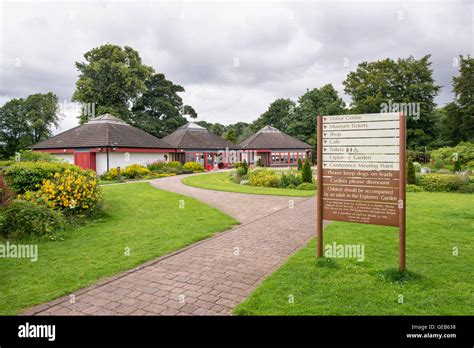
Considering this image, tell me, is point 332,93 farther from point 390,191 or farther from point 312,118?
point 390,191

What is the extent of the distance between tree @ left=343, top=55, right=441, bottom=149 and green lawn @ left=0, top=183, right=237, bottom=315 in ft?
133

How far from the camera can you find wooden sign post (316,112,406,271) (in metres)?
5.64

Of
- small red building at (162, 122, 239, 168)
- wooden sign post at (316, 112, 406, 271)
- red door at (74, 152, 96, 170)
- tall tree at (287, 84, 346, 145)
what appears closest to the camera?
wooden sign post at (316, 112, 406, 271)

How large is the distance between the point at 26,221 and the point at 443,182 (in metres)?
19.7

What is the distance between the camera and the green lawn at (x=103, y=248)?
17.0 feet

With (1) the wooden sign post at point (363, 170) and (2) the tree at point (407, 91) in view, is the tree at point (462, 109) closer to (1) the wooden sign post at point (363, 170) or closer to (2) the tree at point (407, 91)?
(2) the tree at point (407, 91)

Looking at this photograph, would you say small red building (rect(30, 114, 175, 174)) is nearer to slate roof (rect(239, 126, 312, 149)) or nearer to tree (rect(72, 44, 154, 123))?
tree (rect(72, 44, 154, 123))

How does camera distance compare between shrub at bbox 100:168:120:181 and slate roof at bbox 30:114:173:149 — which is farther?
slate roof at bbox 30:114:173:149

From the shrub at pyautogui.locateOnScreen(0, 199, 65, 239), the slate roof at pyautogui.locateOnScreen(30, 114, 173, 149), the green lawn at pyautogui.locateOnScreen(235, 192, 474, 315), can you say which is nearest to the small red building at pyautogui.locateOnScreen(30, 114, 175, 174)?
the slate roof at pyautogui.locateOnScreen(30, 114, 173, 149)

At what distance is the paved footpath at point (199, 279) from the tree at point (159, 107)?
4194 cm

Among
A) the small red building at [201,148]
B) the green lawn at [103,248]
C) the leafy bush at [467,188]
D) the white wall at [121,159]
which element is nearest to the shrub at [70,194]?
the green lawn at [103,248]
